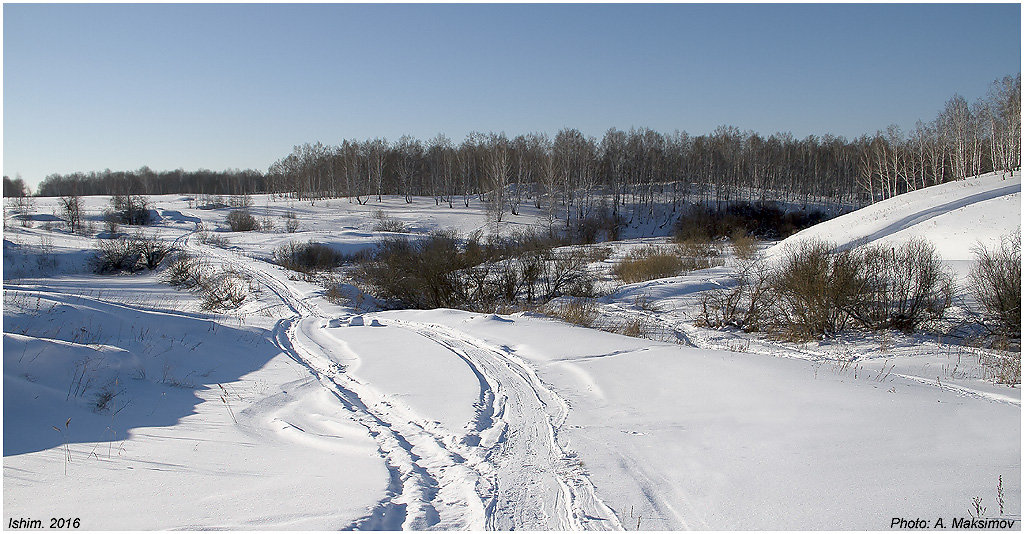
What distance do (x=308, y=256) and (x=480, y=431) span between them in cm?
3069

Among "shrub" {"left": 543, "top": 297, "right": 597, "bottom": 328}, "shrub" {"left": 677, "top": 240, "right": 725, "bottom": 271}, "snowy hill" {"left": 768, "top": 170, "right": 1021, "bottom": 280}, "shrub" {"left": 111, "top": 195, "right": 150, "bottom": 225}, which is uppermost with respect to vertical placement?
"shrub" {"left": 111, "top": 195, "right": 150, "bottom": 225}

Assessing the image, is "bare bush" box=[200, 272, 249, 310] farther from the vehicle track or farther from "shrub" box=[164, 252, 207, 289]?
the vehicle track

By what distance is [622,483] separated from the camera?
4.17 metres

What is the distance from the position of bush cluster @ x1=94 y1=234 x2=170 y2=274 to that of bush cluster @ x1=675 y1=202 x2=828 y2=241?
1580 inches

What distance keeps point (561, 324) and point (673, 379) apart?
468 centimetres

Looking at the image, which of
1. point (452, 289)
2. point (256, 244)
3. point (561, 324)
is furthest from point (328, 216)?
point (561, 324)

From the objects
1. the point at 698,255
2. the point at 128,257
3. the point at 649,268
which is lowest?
the point at 649,268

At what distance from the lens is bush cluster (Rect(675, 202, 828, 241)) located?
171ft

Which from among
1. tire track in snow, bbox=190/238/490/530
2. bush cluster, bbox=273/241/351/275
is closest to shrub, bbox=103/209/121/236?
bush cluster, bbox=273/241/351/275

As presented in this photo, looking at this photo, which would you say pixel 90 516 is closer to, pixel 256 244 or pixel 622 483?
pixel 622 483

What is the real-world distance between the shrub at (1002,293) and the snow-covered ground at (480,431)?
5.03 ft

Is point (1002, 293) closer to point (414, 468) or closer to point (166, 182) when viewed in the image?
point (414, 468)

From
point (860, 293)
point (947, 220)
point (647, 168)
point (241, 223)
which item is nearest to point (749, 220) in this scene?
point (647, 168)

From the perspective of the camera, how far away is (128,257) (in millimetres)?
27266
